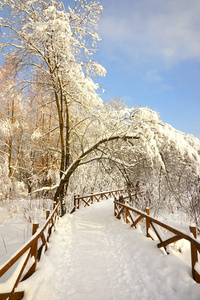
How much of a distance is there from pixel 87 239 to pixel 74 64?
7.25 m


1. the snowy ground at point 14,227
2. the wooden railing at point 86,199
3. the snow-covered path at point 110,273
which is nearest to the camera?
the snow-covered path at point 110,273

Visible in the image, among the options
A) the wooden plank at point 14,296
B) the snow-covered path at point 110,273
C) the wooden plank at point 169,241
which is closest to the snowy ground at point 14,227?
the snow-covered path at point 110,273

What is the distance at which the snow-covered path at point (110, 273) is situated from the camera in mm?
2887

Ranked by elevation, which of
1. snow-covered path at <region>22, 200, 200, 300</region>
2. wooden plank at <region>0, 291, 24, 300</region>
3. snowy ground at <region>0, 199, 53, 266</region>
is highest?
A: wooden plank at <region>0, 291, 24, 300</region>

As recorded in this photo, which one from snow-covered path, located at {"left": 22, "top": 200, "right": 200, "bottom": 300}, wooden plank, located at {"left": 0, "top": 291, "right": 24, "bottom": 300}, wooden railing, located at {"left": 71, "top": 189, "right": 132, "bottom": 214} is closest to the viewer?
wooden plank, located at {"left": 0, "top": 291, "right": 24, "bottom": 300}

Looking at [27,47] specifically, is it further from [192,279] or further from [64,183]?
[192,279]

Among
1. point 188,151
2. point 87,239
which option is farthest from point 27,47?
point 87,239

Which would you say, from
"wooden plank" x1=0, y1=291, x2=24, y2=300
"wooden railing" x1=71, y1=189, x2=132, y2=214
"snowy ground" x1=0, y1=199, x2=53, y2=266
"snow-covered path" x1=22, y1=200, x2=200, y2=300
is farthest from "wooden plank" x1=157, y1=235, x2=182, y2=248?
"wooden railing" x1=71, y1=189, x2=132, y2=214

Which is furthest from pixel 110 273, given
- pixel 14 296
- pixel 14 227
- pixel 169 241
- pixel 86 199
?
pixel 86 199

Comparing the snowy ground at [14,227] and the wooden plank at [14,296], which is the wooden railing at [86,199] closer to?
the snowy ground at [14,227]

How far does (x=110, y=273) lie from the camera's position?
145 inches

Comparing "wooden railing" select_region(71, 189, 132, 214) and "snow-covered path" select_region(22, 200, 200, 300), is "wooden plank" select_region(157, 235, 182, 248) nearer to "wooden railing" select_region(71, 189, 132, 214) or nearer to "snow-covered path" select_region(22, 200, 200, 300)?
"snow-covered path" select_region(22, 200, 200, 300)

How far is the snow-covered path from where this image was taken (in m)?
2.89

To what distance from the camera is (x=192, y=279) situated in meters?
2.99
